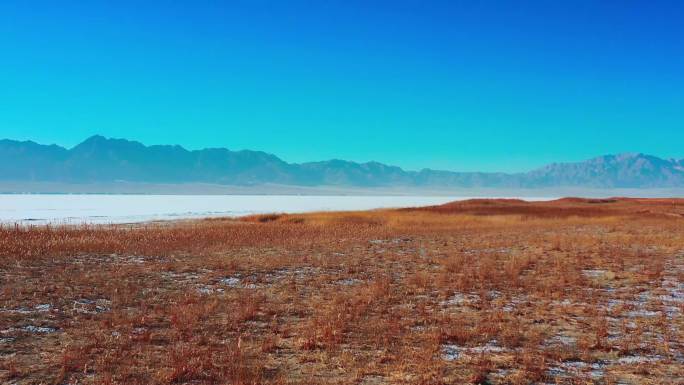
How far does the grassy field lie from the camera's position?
6.95 meters

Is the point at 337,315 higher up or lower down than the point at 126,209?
lower down

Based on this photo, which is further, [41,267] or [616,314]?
[41,267]

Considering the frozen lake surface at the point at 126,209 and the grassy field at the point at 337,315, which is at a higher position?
the frozen lake surface at the point at 126,209

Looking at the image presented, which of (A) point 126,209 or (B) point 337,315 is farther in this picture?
(A) point 126,209

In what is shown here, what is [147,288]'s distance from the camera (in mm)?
12586

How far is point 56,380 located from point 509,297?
29.5 ft

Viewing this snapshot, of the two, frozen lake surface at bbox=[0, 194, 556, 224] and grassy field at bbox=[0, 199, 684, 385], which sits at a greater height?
frozen lake surface at bbox=[0, 194, 556, 224]

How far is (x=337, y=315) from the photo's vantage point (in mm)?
9883

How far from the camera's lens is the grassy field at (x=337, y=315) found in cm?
695

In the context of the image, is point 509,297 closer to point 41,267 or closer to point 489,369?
point 489,369

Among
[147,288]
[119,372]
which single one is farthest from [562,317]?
[147,288]

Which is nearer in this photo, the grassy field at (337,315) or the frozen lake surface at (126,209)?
the grassy field at (337,315)

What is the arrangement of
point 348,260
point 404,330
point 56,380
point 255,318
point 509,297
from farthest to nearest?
point 348,260 < point 509,297 < point 255,318 < point 404,330 < point 56,380

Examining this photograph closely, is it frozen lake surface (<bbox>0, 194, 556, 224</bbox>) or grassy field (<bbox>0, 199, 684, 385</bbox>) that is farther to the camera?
frozen lake surface (<bbox>0, 194, 556, 224</bbox>)
